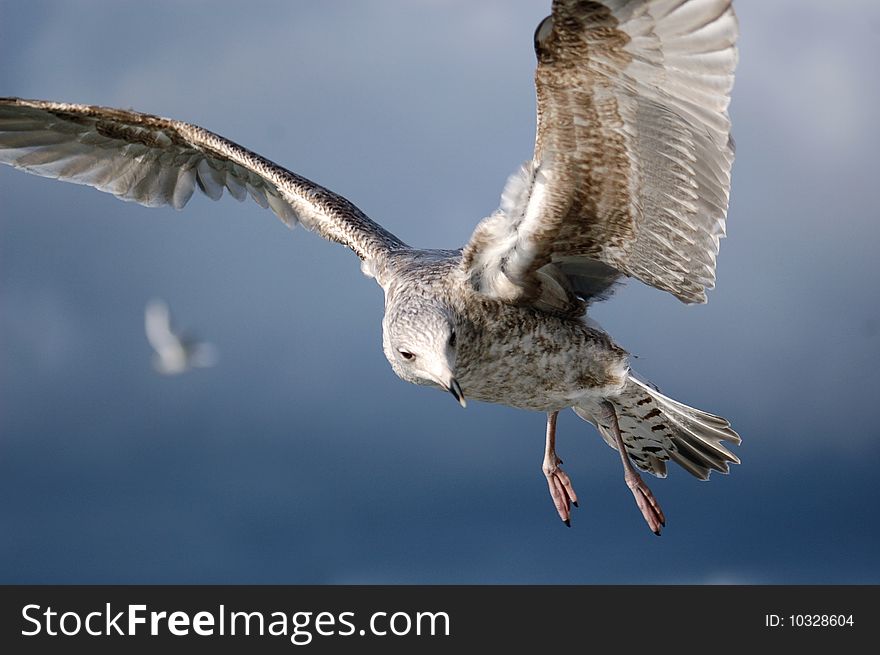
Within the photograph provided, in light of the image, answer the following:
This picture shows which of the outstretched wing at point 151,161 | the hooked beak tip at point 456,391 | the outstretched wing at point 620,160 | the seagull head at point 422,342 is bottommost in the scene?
the hooked beak tip at point 456,391

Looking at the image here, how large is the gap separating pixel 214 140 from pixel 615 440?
173 inches

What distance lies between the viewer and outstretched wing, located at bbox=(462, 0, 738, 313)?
6.82m

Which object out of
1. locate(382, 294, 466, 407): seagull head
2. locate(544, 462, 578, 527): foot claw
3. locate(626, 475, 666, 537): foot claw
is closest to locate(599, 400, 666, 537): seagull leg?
locate(626, 475, 666, 537): foot claw

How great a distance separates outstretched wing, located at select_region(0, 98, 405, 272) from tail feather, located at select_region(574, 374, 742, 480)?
8.16 feet

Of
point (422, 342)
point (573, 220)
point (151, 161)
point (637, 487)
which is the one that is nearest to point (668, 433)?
point (637, 487)

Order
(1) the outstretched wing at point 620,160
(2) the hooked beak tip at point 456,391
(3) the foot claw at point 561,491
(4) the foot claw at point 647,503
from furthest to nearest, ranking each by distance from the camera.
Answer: (3) the foot claw at point 561,491 → (4) the foot claw at point 647,503 → (2) the hooked beak tip at point 456,391 → (1) the outstretched wing at point 620,160

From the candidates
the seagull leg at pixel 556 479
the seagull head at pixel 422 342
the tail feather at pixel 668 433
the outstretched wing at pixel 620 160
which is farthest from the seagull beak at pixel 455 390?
the seagull leg at pixel 556 479

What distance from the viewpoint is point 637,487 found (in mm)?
Result: 9555

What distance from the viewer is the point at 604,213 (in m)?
7.79

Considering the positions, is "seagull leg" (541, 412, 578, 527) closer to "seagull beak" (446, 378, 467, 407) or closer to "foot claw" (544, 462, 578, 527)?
"foot claw" (544, 462, 578, 527)

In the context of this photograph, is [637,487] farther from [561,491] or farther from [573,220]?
[573,220]

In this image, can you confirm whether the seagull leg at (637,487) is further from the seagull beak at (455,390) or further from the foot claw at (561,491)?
the seagull beak at (455,390)

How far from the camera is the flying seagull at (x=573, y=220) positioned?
6.88 metres

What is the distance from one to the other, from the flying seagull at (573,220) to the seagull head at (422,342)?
0.05ft
